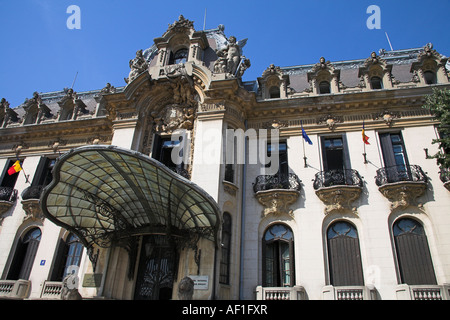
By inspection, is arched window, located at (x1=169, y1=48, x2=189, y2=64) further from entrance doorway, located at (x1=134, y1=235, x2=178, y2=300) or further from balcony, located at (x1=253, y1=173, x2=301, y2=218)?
entrance doorway, located at (x1=134, y1=235, x2=178, y2=300)

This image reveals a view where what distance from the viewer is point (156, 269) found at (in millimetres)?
14484

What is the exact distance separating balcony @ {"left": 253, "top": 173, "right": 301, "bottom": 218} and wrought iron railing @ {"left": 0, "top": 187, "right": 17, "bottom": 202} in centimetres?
1363

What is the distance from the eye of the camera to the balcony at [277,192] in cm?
1522

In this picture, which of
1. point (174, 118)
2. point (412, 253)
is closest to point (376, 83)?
point (412, 253)

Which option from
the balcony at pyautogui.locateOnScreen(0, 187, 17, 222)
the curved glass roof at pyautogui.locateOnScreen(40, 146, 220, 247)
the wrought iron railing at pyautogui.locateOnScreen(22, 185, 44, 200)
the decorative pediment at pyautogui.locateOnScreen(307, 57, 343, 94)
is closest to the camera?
the curved glass roof at pyautogui.locateOnScreen(40, 146, 220, 247)

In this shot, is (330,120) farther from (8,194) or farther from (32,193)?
(8,194)

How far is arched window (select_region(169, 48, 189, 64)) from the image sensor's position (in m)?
19.8

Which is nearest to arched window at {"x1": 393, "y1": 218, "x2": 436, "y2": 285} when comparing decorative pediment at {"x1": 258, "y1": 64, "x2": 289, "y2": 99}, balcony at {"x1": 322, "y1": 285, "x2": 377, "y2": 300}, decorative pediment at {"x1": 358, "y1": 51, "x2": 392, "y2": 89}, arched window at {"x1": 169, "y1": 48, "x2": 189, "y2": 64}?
balcony at {"x1": 322, "y1": 285, "x2": 377, "y2": 300}

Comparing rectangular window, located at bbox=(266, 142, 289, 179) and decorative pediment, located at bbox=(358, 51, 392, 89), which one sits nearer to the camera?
rectangular window, located at bbox=(266, 142, 289, 179)

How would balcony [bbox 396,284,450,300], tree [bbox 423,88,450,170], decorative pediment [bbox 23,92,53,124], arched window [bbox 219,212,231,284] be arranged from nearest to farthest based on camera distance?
balcony [bbox 396,284,450,300], tree [bbox 423,88,450,170], arched window [bbox 219,212,231,284], decorative pediment [bbox 23,92,53,124]

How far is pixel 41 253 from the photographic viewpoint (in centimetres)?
1703

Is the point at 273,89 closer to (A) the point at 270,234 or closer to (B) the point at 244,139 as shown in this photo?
(B) the point at 244,139

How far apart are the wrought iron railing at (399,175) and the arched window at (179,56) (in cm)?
1211

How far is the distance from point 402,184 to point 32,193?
18.4m
